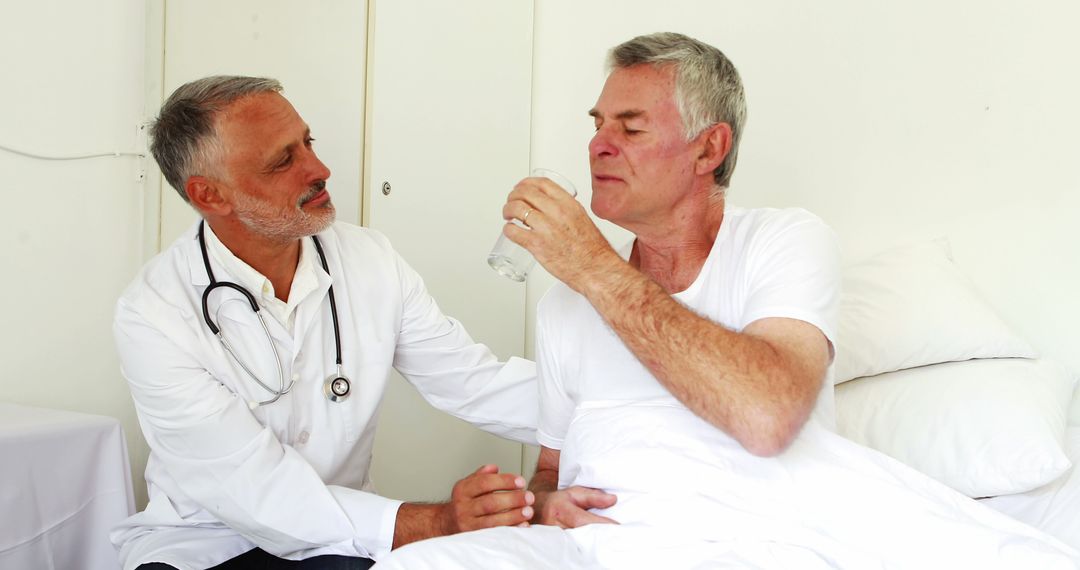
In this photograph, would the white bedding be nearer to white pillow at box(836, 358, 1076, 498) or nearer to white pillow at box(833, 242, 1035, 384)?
white pillow at box(836, 358, 1076, 498)

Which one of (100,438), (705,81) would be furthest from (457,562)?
(100,438)

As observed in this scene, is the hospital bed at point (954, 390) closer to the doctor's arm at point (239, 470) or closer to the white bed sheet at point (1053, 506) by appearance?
the white bed sheet at point (1053, 506)

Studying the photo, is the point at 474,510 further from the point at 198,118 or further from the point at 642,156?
the point at 198,118

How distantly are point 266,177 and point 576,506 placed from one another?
0.87 m

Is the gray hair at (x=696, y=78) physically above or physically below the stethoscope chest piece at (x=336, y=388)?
above

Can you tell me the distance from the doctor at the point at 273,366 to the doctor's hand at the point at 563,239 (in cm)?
37

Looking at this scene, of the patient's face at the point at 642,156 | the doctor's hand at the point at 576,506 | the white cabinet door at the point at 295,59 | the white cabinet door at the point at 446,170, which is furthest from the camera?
the white cabinet door at the point at 446,170

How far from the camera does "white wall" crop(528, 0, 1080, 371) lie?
6.64ft

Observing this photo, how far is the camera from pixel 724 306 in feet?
4.97

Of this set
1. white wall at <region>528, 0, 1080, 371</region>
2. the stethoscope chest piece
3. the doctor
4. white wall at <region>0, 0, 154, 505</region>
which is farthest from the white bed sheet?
white wall at <region>0, 0, 154, 505</region>

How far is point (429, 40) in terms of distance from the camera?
2.57 meters

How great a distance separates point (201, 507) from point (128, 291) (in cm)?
40

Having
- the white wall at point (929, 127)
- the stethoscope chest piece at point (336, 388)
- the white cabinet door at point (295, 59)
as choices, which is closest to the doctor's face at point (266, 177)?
the stethoscope chest piece at point (336, 388)

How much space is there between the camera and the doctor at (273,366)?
155 centimetres
